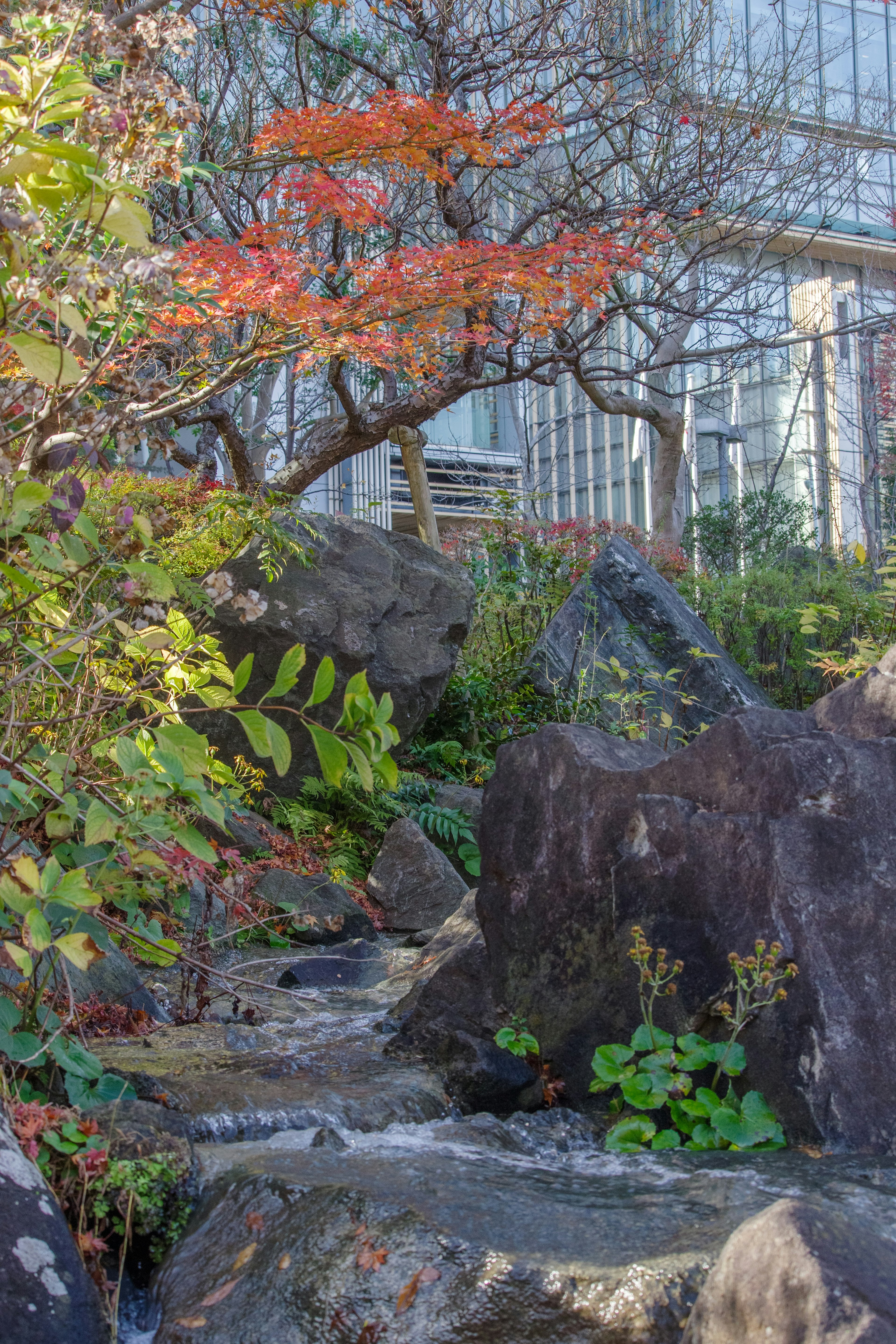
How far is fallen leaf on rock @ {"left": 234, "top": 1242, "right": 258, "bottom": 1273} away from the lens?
6.59ft

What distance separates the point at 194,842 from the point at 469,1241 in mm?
921

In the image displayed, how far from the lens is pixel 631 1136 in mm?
2654

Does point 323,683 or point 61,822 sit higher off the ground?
point 323,683

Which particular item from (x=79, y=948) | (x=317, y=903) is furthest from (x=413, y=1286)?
(x=317, y=903)

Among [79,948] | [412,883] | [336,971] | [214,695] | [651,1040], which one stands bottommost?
[336,971]

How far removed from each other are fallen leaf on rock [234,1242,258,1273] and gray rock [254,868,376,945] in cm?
340

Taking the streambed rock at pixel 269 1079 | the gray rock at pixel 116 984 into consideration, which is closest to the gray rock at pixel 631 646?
the gray rock at pixel 116 984

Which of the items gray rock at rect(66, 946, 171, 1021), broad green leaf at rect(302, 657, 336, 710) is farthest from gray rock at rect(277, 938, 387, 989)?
broad green leaf at rect(302, 657, 336, 710)

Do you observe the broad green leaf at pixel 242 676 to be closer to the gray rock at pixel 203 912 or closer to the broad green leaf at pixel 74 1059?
the broad green leaf at pixel 74 1059

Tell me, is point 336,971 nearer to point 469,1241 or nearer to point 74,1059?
point 74,1059

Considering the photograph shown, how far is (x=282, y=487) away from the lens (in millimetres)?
9359

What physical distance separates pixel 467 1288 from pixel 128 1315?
690 millimetres

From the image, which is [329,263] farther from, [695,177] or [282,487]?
[695,177]

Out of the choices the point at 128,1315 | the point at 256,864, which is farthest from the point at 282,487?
the point at 128,1315
